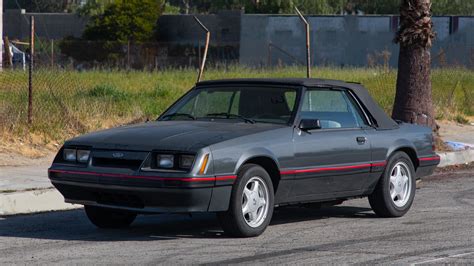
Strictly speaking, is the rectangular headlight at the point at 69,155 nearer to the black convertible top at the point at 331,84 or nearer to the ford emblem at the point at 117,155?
the ford emblem at the point at 117,155

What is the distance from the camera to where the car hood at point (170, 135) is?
838cm

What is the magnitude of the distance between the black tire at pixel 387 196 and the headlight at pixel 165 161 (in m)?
2.73

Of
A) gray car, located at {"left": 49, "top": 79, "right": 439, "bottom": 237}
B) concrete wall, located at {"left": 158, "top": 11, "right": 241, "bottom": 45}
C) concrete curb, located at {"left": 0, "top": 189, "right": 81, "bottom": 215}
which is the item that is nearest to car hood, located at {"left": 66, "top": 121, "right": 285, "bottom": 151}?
gray car, located at {"left": 49, "top": 79, "right": 439, "bottom": 237}

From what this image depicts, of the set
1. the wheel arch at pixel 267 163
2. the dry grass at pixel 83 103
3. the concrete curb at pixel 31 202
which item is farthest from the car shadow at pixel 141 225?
the dry grass at pixel 83 103

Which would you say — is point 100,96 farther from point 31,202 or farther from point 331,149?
point 331,149

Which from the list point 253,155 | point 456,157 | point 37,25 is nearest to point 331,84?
point 253,155

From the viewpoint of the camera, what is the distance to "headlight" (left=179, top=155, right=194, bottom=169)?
824cm

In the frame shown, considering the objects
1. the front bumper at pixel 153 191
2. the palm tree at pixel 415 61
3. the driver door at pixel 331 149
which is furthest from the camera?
the palm tree at pixel 415 61

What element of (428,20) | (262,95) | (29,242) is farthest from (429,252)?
(428,20)

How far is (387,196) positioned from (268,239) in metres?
1.87

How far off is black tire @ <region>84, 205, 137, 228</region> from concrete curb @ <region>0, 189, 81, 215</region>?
1510 mm

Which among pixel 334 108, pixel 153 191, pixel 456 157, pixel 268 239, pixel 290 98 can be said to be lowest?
pixel 456 157

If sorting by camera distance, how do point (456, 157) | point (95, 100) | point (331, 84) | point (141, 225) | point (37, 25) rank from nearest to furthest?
point (141, 225), point (331, 84), point (456, 157), point (95, 100), point (37, 25)

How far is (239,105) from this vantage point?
9.70 m
